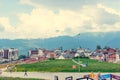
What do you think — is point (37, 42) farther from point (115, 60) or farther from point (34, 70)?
point (34, 70)

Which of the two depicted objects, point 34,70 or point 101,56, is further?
point 101,56

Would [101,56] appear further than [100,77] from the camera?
Yes

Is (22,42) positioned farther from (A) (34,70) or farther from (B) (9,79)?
(B) (9,79)

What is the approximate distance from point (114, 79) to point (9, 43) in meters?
142

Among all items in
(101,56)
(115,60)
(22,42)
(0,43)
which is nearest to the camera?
(115,60)

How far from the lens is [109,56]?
238 feet

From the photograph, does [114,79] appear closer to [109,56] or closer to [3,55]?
[109,56]

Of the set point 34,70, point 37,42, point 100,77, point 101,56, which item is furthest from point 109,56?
point 37,42

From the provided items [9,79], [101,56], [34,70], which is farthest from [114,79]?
[101,56]

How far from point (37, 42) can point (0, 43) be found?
27400mm

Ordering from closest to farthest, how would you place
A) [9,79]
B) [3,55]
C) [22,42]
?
[9,79], [3,55], [22,42]

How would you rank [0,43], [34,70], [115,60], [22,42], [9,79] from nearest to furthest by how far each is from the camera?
[9,79] < [34,70] < [115,60] < [0,43] < [22,42]

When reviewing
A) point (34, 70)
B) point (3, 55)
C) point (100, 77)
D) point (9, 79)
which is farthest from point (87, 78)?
point (3, 55)

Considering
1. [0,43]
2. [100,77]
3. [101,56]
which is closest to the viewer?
[100,77]
